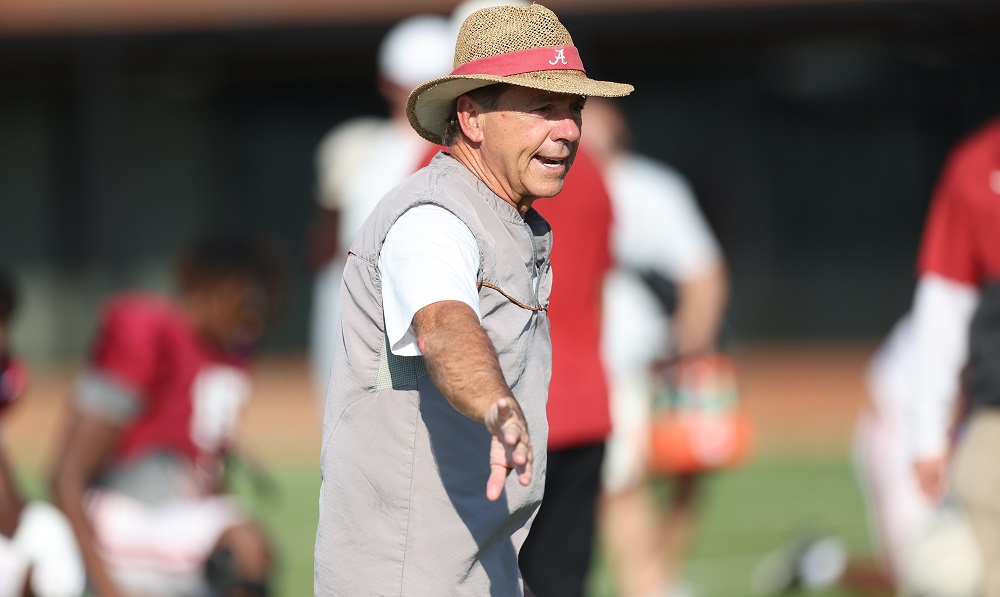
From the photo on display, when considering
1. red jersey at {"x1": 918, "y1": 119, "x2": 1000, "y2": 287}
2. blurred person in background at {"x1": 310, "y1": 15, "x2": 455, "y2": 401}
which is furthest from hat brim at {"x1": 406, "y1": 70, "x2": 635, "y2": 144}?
red jersey at {"x1": 918, "y1": 119, "x2": 1000, "y2": 287}

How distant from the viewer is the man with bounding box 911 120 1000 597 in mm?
4730

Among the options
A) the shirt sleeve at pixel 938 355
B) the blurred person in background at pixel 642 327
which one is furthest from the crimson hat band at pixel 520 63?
the blurred person in background at pixel 642 327

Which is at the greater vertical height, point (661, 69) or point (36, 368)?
point (661, 69)

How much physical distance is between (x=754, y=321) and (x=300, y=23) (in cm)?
641

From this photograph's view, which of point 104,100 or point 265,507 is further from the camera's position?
point 104,100

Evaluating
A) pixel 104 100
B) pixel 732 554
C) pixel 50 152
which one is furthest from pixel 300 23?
pixel 732 554

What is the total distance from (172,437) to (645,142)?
43.0 feet

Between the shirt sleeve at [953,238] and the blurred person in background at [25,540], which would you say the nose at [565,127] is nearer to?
the shirt sleeve at [953,238]

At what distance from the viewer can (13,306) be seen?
5.12 meters

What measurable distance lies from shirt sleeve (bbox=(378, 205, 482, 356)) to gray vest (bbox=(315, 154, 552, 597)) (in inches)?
1.8

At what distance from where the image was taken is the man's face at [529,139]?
314 centimetres

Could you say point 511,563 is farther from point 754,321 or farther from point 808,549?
point 754,321

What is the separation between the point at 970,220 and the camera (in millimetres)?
4801

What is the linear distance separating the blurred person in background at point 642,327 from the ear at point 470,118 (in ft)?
12.3
